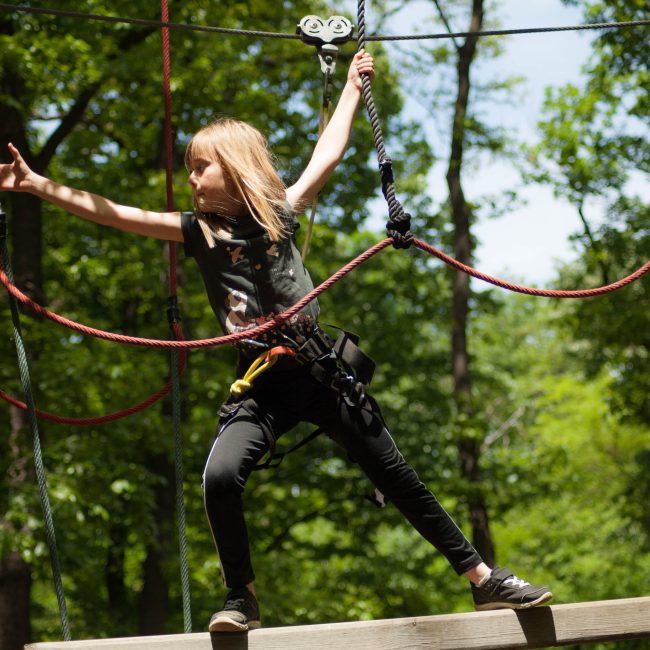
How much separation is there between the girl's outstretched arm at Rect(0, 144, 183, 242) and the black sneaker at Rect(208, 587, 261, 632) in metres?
1.02

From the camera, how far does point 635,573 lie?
17078mm

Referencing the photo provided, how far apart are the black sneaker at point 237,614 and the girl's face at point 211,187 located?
1.07m

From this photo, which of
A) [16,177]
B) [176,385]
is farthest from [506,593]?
[16,177]

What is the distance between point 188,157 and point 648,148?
970cm

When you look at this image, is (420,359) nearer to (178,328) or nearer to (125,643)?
(178,328)

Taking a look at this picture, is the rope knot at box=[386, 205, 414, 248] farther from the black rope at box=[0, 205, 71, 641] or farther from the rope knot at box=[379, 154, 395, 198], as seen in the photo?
the black rope at box=[0, 205, 71, 641]

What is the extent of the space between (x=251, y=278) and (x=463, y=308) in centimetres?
850

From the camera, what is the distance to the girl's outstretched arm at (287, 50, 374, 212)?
273 cm

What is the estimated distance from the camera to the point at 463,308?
10.9 metres

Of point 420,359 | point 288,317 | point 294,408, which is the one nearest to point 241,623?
point 294,408

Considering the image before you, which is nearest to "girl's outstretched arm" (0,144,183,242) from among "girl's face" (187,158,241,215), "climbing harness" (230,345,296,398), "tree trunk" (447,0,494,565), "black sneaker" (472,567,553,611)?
"girl's face" (187,158,241,215)

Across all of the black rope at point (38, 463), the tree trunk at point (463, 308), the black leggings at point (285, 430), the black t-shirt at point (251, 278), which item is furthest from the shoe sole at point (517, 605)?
the tree trunk at point (463, 308)

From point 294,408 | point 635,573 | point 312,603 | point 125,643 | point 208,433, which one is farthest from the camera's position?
point 635,573

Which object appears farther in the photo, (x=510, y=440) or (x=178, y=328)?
(x=510, y=440)
